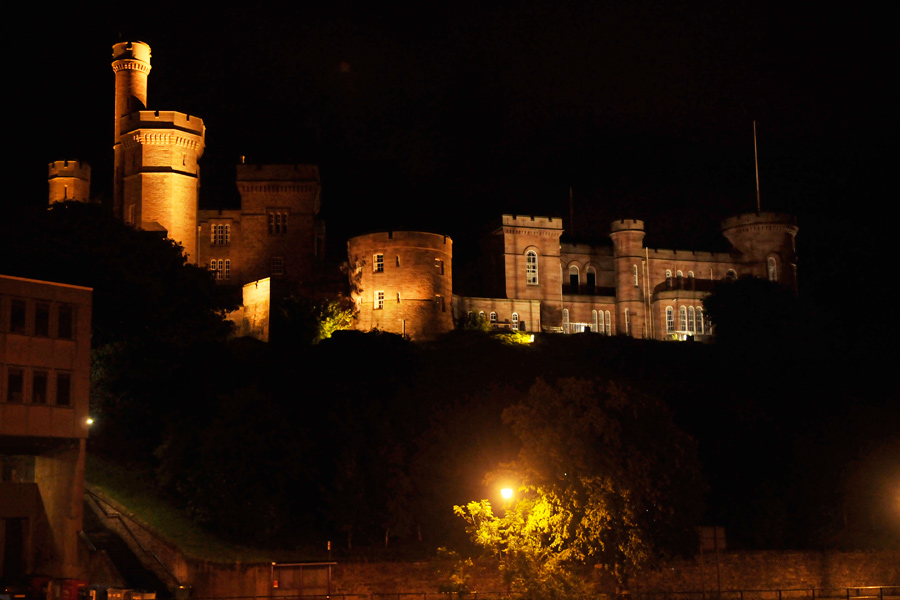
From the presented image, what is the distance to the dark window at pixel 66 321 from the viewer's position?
1559 inches

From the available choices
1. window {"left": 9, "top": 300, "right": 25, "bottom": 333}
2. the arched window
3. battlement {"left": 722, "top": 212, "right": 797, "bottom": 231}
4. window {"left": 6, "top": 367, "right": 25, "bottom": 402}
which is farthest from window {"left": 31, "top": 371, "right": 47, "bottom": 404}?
battlement {"left": 722, "top": 212, "right": 797, "bottom": 231}

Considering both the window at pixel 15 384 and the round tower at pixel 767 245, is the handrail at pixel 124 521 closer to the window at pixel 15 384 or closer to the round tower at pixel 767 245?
the window at pixel 15 384

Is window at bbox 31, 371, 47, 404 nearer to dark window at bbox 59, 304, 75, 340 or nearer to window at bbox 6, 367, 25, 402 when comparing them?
window at bbox 6, 367, 25, 402

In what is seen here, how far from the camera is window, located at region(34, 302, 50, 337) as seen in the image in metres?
38.8

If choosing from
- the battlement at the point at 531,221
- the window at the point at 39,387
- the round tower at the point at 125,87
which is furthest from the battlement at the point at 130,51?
the window at the point at 39,387

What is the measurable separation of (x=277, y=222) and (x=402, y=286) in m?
13.5

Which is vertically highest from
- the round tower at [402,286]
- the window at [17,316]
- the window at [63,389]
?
the round tower at [402,286]

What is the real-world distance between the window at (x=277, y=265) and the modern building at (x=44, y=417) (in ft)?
117

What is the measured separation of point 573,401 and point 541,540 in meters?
4.22

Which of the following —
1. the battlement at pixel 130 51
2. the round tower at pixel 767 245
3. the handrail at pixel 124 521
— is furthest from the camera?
the round tower at pixel 767 245

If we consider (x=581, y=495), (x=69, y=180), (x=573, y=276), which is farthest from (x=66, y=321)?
(x=573, y=276)

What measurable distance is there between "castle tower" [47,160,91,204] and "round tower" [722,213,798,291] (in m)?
48.9

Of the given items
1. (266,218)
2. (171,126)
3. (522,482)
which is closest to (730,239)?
(266,218)

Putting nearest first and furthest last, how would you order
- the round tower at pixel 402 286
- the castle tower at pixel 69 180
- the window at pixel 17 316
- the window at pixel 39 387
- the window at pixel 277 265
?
the window at pixel 17 316, the window at pixel 39 387, the round tower at pixel 402 286, the window at pixel 277 265, the castle tower at pixel 69 180
